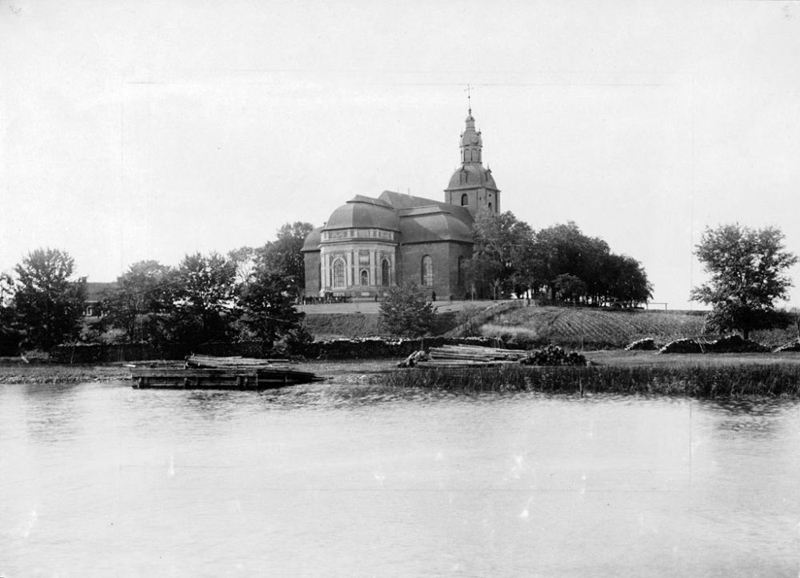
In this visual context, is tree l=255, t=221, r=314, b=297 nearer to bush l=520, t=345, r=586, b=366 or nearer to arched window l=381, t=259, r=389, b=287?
arched window l=381, t=259, r=389, b=287

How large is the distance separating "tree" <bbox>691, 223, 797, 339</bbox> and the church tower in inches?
2038

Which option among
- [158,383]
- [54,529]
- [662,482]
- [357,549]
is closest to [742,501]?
[662,482]

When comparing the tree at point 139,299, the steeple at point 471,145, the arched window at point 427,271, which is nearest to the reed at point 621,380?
the tree at point 139,299

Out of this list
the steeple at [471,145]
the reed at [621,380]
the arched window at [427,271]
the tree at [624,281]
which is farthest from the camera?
the steeple at [471,145]

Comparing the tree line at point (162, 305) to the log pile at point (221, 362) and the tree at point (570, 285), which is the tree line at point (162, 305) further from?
the tree at point (570, 285)

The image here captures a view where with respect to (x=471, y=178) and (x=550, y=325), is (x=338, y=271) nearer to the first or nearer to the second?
(x=471, y=178)

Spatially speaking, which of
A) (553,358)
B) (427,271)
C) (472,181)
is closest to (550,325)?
(553,358)

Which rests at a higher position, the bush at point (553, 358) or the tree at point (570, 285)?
the tree at point (570, 285)

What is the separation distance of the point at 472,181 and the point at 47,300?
2471 inches

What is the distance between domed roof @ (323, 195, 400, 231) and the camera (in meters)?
83.5

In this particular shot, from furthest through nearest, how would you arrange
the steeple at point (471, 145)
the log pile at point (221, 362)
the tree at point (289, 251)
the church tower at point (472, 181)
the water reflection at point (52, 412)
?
the steeple at point (471, 145)
the church tower at point (472, 181)
the tree at point (289, 251)
the log pile at point (221, 362)
the water reflection at point (52, 412)

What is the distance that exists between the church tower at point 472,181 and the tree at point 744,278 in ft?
170

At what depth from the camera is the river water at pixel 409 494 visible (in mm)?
12039

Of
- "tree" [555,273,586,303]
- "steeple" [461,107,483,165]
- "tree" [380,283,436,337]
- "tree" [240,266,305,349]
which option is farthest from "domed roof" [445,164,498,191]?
"tree" [240,266,305,349]
